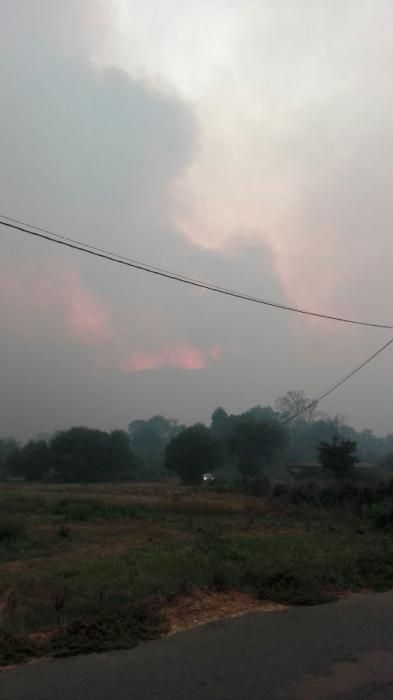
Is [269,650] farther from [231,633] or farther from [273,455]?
[273,455]

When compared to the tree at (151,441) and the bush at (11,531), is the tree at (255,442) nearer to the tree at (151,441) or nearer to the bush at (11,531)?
the tree at (151,441)

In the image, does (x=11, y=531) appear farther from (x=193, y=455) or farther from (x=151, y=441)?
(x=151, y=441)

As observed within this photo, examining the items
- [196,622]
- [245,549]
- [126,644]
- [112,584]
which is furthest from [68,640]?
[245,549]

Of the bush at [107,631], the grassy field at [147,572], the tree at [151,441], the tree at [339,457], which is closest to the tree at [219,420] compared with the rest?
the tree at [151,441]

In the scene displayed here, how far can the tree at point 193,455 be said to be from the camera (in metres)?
74.5

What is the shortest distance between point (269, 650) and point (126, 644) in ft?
4.72

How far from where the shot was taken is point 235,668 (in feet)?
17.9

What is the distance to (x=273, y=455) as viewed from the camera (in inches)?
3425

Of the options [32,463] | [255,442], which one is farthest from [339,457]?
[32,463]

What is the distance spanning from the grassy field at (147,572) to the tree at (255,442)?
5756 cm

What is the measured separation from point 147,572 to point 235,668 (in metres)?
6.63

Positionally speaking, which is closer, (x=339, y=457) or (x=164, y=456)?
(x=339, y=457)

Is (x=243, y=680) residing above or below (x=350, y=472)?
below

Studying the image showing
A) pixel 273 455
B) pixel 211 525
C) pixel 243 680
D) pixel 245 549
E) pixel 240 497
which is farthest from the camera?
pixel 273 455
